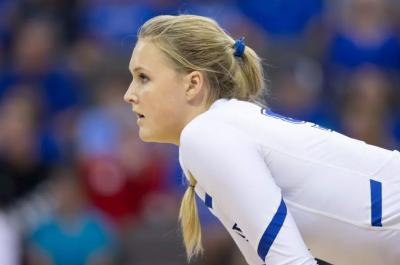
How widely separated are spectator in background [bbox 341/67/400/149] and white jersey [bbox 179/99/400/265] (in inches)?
141

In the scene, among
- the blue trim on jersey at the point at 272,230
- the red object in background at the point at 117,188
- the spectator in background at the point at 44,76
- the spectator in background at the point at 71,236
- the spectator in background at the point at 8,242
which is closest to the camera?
the blue trim on jersey at the point at 272,230

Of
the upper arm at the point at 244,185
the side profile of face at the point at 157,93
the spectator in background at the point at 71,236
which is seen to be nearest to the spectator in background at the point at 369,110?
the spectator in background at the point at 71,236

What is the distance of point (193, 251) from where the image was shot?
157 inches

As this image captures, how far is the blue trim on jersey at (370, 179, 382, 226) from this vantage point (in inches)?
134

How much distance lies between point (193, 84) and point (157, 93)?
13cm

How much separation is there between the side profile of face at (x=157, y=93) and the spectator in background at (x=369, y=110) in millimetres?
3648

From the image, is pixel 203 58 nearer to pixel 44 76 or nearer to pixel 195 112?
pixel 195 112

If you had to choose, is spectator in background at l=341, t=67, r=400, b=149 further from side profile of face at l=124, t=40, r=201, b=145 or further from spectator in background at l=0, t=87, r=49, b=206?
side profile of face at l=124, t=40, r=201, b=145

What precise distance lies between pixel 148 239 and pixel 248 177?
3740mm

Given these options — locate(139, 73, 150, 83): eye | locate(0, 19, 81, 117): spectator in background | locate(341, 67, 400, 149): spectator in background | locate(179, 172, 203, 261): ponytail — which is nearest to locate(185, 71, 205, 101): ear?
locate(139, 73, 150, 83): eye

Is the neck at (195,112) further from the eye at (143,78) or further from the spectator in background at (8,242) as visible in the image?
the spectator in background at (8,242)

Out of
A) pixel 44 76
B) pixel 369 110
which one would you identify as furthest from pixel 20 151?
pixel 369 110

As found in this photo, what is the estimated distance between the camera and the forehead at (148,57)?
3504mm

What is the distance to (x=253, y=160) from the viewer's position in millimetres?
3275
